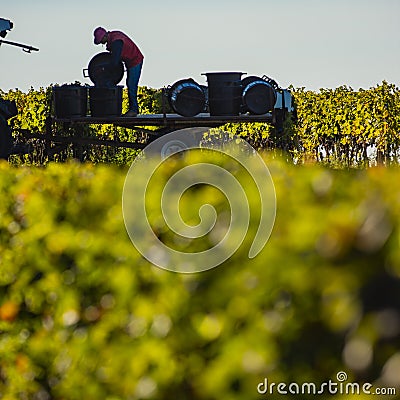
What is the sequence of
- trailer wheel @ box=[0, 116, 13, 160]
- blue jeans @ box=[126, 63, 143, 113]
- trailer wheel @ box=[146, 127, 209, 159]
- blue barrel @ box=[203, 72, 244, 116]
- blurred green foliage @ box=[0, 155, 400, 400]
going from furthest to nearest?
blue jeans @ box=[126, 63, 143, 113], blue barrel @ box=[203, 72, 244, 116], trailer wheel @ box=[146, 127, 209, 159], trailer wheel @ box=[0, 116, 13, 160], blurred green foliage @ box=[0, 155, 400, 400]

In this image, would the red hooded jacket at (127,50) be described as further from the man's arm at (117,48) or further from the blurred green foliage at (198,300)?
the blurred green foliage at (198,300)

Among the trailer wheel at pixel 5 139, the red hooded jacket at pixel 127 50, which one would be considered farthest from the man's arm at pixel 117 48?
the trailer wheel at pixel 5 139

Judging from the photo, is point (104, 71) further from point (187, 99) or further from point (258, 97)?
point (258, 97)

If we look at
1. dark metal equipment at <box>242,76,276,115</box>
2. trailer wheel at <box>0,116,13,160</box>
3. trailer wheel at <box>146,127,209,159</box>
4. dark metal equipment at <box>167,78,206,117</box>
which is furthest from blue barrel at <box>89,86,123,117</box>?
dark metal equipment at <box>242,76,276,115</box>

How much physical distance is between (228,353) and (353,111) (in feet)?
63.0

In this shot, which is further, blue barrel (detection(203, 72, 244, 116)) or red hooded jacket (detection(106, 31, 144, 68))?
red hooded jacket (detection(106, 31, 144, 68))

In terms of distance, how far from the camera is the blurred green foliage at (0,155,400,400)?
2.32m

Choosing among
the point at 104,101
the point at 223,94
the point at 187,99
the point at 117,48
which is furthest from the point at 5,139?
the point at 223,94

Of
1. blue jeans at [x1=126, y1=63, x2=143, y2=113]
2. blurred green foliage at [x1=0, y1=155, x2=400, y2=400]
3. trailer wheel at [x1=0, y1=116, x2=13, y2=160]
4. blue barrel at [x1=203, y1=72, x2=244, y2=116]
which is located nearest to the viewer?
blurred green foliage at [x1=0, y1=155, x2=400, y2=400]

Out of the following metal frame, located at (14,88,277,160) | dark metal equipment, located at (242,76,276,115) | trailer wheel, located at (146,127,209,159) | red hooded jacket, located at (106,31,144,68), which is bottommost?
trailer wheel, located at (146,127,209,159)

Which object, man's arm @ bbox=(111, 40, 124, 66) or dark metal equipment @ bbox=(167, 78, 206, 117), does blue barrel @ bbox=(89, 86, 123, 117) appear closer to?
man's arm @ bbox=(111, 40, 124, 66)

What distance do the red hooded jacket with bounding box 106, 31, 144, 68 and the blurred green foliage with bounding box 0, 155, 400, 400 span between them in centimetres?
1070

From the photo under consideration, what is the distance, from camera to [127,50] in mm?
14547

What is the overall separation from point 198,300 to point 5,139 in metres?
10.9
